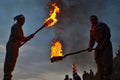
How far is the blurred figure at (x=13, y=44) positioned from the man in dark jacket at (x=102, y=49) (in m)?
3.06

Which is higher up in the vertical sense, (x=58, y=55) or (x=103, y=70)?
(x=58, y=55)

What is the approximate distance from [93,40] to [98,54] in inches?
38.7

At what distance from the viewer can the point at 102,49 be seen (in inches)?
561

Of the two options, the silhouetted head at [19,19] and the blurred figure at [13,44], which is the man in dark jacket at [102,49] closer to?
the blurred figure at [13,44]

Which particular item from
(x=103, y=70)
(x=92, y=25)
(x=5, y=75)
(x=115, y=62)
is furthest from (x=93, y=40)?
(x=115, y=62)

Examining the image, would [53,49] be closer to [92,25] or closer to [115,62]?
[92,25]

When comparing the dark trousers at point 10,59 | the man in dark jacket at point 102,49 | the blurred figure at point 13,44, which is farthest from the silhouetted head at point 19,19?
the man in dark jacket at point 102,49

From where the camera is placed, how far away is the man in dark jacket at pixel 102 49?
14.0 m

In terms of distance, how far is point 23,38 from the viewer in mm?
14578

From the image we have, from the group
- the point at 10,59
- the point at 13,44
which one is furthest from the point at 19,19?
the point at 10,59

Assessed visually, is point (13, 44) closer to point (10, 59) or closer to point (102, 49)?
point (10, 59)

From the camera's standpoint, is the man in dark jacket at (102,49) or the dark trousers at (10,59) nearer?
the dark trousers at (10,59)

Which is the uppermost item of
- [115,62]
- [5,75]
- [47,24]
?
[115,62]

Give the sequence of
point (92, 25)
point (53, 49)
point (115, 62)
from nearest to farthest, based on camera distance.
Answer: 1. point (92, 25)
2. point (53, 49)
3. point (115, 62)
